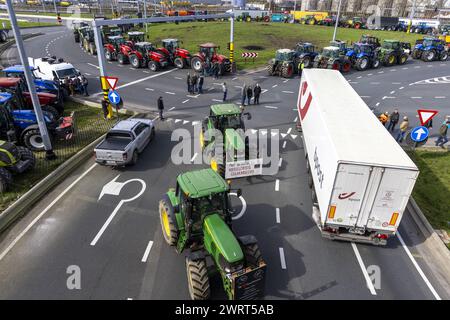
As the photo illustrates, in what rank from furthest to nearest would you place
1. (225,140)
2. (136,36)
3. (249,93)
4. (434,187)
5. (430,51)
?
(430,51)
(136,36)
(249,93)
(225,140)
(434,187)

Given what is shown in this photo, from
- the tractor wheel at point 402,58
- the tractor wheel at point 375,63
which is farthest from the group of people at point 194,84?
the tractor wheel at point 402,58

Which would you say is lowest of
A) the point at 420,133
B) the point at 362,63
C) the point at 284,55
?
the point at 362,63

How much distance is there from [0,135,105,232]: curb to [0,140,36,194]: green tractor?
3.38ft

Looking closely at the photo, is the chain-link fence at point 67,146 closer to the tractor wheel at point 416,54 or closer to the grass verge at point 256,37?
the grass verge at point 256,37

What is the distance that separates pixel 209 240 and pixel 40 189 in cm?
811

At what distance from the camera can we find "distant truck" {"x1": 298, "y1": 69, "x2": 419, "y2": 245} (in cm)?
838

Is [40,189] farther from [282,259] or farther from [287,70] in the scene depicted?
[287,70]

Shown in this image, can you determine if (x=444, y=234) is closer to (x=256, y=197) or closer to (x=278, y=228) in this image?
(x=278, y=228)

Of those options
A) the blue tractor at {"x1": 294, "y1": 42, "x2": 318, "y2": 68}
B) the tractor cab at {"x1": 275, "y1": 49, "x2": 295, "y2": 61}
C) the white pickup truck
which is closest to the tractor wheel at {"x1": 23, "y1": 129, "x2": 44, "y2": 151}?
the white pickup truck

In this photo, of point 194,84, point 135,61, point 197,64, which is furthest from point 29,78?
point 135,61

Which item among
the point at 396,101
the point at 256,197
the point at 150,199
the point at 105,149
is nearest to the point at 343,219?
the point at 256,197

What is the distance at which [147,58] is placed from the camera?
31.3 metres

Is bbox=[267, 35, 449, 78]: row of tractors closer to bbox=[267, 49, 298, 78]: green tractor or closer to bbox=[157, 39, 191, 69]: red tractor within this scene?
bbox=[267, 49, 298, 78]: green tractor

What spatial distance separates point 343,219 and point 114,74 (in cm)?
2690
